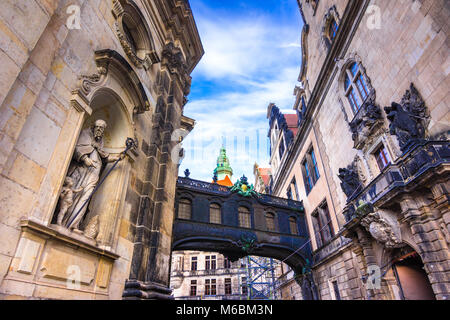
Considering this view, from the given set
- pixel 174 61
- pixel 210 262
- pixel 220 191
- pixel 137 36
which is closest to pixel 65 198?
pixel 137 36

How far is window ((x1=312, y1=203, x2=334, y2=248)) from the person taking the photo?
16266 millimetres

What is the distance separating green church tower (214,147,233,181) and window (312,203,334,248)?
64902mm

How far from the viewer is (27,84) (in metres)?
A: 4.21

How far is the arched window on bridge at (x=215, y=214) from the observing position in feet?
54.6

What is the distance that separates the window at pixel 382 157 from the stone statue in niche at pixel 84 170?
1067 centimetres

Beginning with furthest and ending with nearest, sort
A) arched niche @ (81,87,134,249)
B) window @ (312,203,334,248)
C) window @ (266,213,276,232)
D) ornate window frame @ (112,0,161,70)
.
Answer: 1. window @ (266,213,276,232)
2. window @ (312,203,334,248)
3. ornate window frame @ (112,0,161,70)
4. arched niche @ (81,87,134,249)

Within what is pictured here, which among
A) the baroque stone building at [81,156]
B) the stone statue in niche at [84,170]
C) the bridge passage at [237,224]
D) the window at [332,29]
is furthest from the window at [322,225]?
the stone statue in niche at [84,170]

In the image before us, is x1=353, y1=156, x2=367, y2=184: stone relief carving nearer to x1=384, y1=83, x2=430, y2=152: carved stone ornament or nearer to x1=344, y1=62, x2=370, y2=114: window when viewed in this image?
x1=344, y1=62, x2=370, y2=114: window

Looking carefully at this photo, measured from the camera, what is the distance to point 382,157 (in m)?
11.3

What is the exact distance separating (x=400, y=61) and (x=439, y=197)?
5.52 m

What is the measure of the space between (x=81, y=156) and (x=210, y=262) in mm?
41179

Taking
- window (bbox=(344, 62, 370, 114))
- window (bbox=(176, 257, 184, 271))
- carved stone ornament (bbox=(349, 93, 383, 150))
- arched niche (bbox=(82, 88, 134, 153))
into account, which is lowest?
arched niche (bbox=(82, 88, 134, 153))

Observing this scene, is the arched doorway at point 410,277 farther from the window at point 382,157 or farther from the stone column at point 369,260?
the window at point 382,157

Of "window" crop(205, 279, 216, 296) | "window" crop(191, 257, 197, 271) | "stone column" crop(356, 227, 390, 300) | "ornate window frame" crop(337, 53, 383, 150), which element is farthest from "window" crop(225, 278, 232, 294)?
"ornate window frame" crop(337, 53, 383, 150)
